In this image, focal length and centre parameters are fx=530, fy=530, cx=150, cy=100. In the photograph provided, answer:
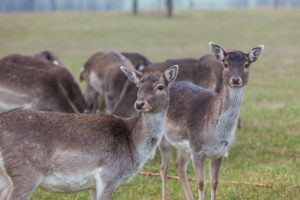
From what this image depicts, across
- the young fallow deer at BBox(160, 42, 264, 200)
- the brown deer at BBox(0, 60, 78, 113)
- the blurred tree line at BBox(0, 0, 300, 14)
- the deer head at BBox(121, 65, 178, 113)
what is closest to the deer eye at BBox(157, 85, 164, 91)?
the deer head at BBox(121, 65, 178, 113)

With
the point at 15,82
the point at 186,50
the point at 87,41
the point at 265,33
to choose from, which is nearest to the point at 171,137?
the point at 15,82

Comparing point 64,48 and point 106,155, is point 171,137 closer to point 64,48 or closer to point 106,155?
point 106,155

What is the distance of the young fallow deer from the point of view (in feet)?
21.9

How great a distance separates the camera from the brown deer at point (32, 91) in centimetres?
973

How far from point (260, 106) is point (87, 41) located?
23.5m

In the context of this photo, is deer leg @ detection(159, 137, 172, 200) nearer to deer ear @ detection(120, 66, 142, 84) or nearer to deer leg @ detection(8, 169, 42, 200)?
deer ear @ detection(120, 66, 142, 84)

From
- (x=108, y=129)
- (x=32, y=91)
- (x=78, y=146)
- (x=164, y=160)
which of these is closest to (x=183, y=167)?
(x=164, y=160)

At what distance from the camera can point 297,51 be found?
Result: 30750 mm

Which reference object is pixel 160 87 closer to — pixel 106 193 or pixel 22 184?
pixel 106 193

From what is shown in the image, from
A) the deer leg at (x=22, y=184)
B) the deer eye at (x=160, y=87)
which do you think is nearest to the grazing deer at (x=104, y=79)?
the deer eye at (x=160, y=87)

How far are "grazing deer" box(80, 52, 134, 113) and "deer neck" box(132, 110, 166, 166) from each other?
18.5 feet

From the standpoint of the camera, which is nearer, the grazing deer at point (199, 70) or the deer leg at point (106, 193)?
the deer leg at point (106, 193)

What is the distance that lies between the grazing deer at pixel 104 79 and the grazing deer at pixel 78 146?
5.66 meters

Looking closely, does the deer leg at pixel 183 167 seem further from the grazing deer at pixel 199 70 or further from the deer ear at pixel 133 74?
the grazing deer at pixel 199 70
